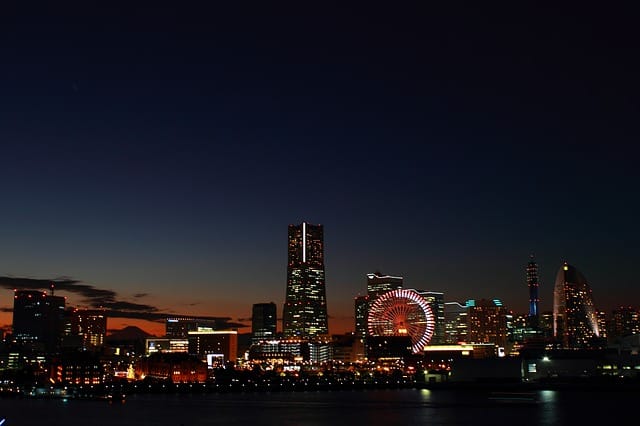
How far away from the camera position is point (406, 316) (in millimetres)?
165125

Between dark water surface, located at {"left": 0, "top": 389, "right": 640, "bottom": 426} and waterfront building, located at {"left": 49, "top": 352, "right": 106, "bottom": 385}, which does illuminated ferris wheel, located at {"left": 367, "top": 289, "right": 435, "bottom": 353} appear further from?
waterfront building, located at {"left": 49, "top": 352, "right": 106, "bottom": 385}

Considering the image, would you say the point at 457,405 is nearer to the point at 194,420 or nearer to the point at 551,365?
the point at 194,420

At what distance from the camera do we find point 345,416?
90.4 m

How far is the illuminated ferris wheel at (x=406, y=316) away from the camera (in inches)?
6363

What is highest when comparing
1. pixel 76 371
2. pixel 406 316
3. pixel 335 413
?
pixel 406 316

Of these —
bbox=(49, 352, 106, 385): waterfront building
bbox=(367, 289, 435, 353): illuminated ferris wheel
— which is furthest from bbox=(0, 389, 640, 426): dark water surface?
bbox=(49, 352, 106, 385): waterfront building

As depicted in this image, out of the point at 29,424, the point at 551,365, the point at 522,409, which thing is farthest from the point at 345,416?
the point at 551,365

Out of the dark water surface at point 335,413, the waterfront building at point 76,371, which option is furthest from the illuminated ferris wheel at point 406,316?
the waterfront building at point 76,371

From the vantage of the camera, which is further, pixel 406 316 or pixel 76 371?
pixel 76 371

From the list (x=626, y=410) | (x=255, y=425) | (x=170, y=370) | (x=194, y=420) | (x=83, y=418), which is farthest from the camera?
(x=170, y=370)

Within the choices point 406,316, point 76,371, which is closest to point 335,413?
point 406,316

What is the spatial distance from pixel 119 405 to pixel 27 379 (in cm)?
5826

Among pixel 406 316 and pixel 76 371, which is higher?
pixel 406 316

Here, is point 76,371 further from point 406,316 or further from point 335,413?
point 335,413
